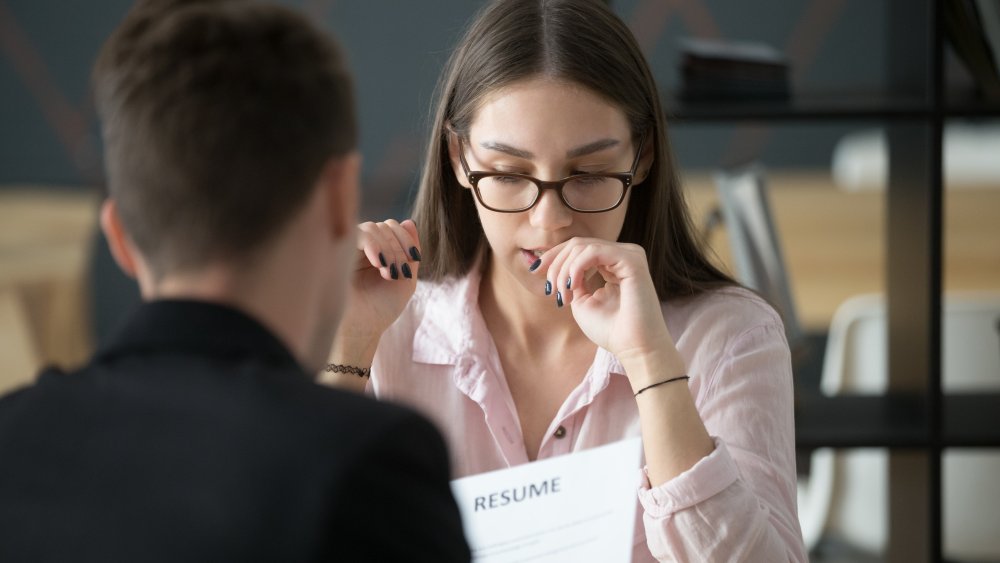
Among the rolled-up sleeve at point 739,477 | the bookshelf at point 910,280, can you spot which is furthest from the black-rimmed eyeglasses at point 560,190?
Result: the bookshelf at point 910,280

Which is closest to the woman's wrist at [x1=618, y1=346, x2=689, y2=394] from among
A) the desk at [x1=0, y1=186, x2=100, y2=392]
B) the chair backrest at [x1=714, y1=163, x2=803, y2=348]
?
the chair backrest at [x1=714, y1=163, x2=803, y2=348]

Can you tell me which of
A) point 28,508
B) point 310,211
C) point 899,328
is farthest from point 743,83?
point 28,508

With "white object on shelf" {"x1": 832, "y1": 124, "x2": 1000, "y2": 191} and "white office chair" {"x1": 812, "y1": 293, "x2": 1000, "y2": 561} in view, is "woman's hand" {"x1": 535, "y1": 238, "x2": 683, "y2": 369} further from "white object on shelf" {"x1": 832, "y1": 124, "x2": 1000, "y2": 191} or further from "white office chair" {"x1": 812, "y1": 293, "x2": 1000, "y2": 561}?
"white object on shelf" {"x1": 832, "y1": 124, "x2": 1000, "y2": 191}

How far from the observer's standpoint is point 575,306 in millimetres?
1227

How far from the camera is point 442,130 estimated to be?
4.47 ft

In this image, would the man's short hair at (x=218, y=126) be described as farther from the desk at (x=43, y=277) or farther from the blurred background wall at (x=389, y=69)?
the blurred background wall at (x=389, y=69)

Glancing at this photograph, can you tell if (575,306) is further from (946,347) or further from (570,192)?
(946,347)

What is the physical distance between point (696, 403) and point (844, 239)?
8.16 ft

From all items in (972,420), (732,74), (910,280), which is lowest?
(972,420)

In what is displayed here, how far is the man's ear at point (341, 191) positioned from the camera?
68 cm

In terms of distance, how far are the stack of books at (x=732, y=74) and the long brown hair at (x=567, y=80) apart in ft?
1.57

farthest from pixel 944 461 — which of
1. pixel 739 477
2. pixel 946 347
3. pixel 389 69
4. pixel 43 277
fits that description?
pixel 43 277

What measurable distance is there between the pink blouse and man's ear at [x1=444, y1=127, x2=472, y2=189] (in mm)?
141

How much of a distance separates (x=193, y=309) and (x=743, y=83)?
130 cm
